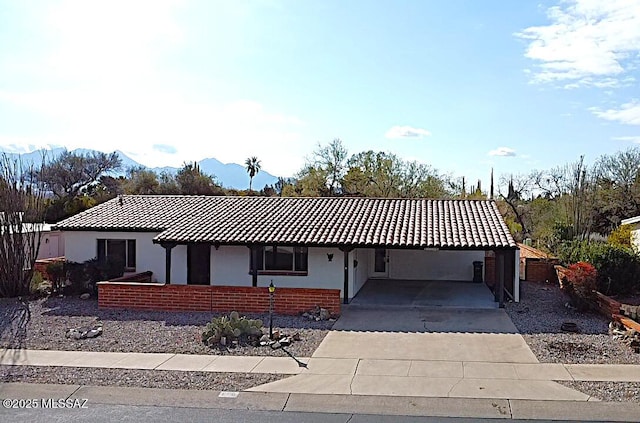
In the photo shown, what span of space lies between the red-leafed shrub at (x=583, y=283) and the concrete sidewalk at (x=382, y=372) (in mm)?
5852

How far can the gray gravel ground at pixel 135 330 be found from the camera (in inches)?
502

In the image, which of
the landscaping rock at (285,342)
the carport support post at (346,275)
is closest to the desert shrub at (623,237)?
the carport support post at (346,275)

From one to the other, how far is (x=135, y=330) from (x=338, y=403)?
7.22m

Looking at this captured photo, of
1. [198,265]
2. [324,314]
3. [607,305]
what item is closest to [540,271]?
[607,305]

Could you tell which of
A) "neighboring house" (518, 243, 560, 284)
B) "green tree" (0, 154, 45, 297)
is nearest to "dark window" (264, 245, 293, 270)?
"green tree" (0, 154, 45, 297)

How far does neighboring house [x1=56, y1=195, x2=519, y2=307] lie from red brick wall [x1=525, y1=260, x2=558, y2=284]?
73.6 inches

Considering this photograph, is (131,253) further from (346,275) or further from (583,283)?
(583,283)

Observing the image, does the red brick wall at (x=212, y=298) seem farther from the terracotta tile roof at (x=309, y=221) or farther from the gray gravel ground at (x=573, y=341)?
the gray gravel ground at (x=573, y=341)

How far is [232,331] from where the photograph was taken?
13.1 metres

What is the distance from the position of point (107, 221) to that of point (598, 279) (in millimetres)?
16889

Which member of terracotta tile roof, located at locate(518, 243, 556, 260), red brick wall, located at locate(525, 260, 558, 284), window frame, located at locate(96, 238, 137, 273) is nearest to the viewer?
window frame, located at locate(96, 238, 137, 273)

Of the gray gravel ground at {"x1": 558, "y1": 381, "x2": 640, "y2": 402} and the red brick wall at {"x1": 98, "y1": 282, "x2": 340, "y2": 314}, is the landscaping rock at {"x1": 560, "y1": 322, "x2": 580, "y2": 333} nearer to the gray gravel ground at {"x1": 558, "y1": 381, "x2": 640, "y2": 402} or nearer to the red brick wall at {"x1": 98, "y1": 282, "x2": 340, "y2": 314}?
the gray gravel ground at {"x1": 558, "y1": 381, "x2": 640, "y2": 402}

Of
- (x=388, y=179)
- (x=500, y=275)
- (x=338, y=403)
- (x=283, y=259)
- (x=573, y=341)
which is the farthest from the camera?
(x=388, y=179)

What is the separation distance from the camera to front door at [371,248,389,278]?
86.5 ft
